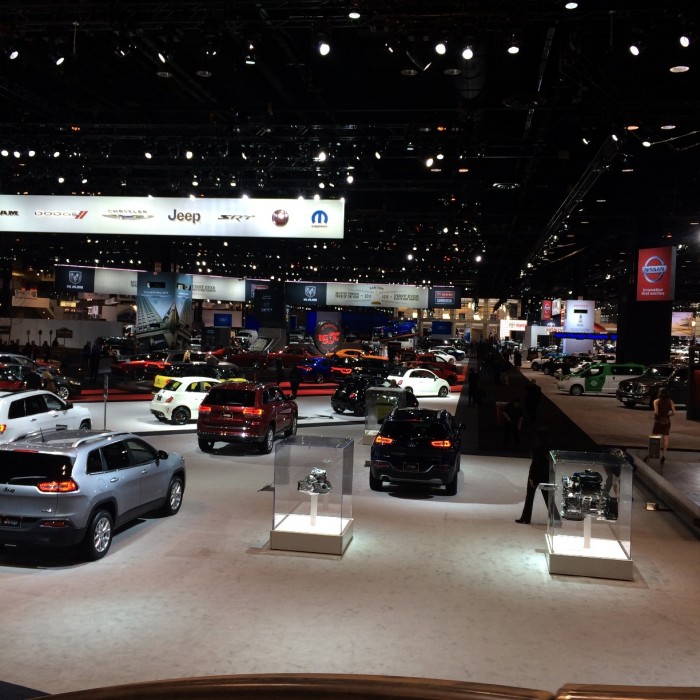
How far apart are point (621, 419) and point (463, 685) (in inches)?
1001

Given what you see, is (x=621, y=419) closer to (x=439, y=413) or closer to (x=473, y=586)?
(x=439, y=413)

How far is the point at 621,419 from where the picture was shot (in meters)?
25.3

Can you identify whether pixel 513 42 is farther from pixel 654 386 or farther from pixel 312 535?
pixel 654 386

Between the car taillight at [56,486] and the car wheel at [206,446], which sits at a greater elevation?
the car taillight at [56,486]

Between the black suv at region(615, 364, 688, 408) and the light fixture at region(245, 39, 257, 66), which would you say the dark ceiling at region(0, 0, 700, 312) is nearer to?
the light fixture at region(245, 39, 257, 66)

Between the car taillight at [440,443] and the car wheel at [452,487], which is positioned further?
the car wheel at [452,487]

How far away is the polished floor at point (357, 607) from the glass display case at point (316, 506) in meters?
0.22

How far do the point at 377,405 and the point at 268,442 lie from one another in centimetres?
380

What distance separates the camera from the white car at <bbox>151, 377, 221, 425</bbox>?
Result: 1972 cm

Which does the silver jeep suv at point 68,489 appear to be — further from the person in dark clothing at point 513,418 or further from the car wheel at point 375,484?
the person in dark clothing at point 513,418

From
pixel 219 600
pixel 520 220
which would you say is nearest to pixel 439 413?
pixel 219 600

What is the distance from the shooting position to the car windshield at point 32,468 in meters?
7.73

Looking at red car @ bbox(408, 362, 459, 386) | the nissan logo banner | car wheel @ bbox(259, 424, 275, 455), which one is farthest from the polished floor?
the nissan logo banner

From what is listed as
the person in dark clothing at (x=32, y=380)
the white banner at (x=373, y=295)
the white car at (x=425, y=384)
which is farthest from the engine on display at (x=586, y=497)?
the white banner at (x=373, y=295)
